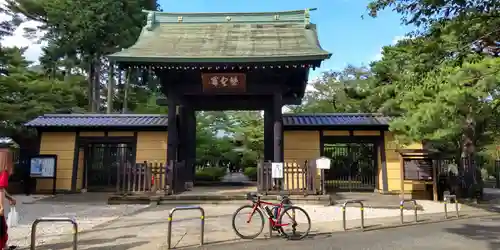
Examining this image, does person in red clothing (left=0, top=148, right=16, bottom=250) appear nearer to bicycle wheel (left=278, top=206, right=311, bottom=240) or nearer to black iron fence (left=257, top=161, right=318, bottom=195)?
bicycle wheel (left=278, top=206, right=311, bottom=240)

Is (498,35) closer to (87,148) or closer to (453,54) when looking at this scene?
(453,54)

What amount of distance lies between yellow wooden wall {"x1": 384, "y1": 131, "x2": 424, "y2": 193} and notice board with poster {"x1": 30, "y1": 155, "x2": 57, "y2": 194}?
14.0m

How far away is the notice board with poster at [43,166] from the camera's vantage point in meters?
14.4

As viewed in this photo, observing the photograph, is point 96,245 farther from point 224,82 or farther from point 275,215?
point 224,82

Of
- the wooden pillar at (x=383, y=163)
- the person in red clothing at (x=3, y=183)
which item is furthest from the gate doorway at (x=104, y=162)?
the wooden pillar at (x=383, y=163)

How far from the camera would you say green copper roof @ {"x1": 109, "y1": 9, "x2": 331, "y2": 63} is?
11500 millimetres

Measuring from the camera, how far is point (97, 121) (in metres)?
15.6

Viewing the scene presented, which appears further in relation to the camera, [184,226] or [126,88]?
[126,88]

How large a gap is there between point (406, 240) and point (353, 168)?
9.63m

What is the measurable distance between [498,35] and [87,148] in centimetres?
1540

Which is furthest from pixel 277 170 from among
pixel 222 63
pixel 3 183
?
pixel 3 183

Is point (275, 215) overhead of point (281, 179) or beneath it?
beneath

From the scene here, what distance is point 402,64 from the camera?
25.8 feet

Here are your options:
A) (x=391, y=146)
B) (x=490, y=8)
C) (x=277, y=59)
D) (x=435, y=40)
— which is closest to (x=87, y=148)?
(x=277, y=59)
